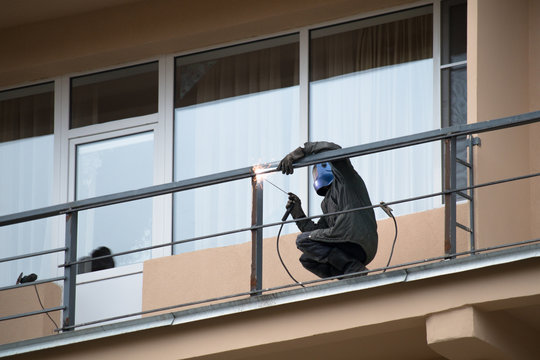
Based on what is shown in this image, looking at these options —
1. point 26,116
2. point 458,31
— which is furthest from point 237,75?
point 26,116

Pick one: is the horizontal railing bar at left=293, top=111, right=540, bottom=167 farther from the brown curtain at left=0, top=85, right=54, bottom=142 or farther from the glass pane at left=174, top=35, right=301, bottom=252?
the brown curtain at left=0, top=85, right=54, bottom=142

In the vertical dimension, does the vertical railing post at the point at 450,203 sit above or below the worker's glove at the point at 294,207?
below

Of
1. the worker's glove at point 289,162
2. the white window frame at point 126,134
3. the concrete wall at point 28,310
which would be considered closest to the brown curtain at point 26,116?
the white window frame at point 126,134

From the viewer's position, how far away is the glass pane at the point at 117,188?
43.2ft

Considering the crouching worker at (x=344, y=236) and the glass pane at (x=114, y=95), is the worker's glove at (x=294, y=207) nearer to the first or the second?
the crouching worker at (x=344, y=236)

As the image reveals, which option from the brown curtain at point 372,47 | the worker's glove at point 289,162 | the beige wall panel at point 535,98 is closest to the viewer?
the worker's glove at point 289,162

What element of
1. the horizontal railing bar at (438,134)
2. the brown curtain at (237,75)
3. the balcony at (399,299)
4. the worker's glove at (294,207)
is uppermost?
the brown curtain at (237,75)

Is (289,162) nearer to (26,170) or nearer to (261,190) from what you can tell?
(261,190)

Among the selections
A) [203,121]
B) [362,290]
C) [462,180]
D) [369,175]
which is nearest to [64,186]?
[203,121]

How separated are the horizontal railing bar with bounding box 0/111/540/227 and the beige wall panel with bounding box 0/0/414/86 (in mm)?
2934

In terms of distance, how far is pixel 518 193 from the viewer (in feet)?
35.5

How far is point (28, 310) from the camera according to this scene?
13008 mm

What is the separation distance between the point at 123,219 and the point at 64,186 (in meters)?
0.76

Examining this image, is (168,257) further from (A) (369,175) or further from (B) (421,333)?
(B) (421,333)
